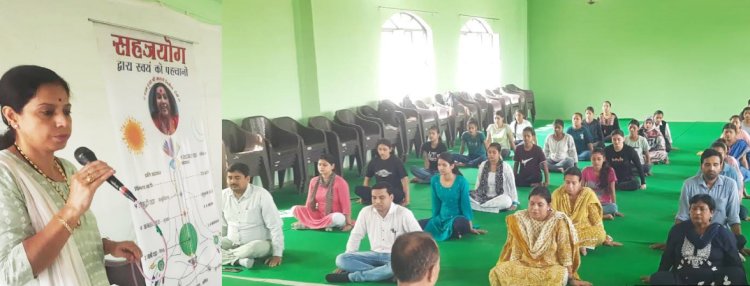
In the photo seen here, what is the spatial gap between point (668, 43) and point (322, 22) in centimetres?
959

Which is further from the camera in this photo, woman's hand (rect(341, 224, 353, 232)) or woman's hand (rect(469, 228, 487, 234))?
woman's hand (rect(341, 224, 353, 232))

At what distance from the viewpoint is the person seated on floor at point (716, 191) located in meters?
4.81

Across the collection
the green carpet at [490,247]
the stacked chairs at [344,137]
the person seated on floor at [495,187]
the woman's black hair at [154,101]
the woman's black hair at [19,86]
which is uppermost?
the woman's black hair at [19,86]

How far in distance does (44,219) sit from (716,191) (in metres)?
4.85

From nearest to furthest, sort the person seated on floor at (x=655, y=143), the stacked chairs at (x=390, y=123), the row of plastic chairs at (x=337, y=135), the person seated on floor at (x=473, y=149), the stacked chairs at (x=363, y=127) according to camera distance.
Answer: the row of plastic chairs at (x=337, y=135)
the stacked chairs at (x=363, y=127)
the person seated on floor at (x=655, y=143)
the person seated on floor at (x=473, y=149)
the stacked chairs at (x=390, y=123)

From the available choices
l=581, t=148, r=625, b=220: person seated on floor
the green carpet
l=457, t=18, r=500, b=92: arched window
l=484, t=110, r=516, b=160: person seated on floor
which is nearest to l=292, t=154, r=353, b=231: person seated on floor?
the green carpet

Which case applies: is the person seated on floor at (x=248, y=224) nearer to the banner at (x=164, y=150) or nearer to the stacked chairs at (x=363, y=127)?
the banner at (x=164, y=150)

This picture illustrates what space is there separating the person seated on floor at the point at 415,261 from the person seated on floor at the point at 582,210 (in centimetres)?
304

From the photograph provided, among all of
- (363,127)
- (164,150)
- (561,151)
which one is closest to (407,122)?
(363,127)

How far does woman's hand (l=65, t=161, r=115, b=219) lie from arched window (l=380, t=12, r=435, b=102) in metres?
8.88

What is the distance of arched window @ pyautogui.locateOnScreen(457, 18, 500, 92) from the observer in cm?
1359

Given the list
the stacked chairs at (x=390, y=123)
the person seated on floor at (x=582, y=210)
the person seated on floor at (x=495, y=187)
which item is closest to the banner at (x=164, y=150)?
the person seated on floor at (x=582, y=210)

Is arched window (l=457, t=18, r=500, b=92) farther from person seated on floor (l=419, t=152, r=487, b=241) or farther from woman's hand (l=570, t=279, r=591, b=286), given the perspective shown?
woman's hand (l=570, t=279, r=591, b=286)

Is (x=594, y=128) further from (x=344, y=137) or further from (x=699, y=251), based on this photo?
(x=699, y=251)
